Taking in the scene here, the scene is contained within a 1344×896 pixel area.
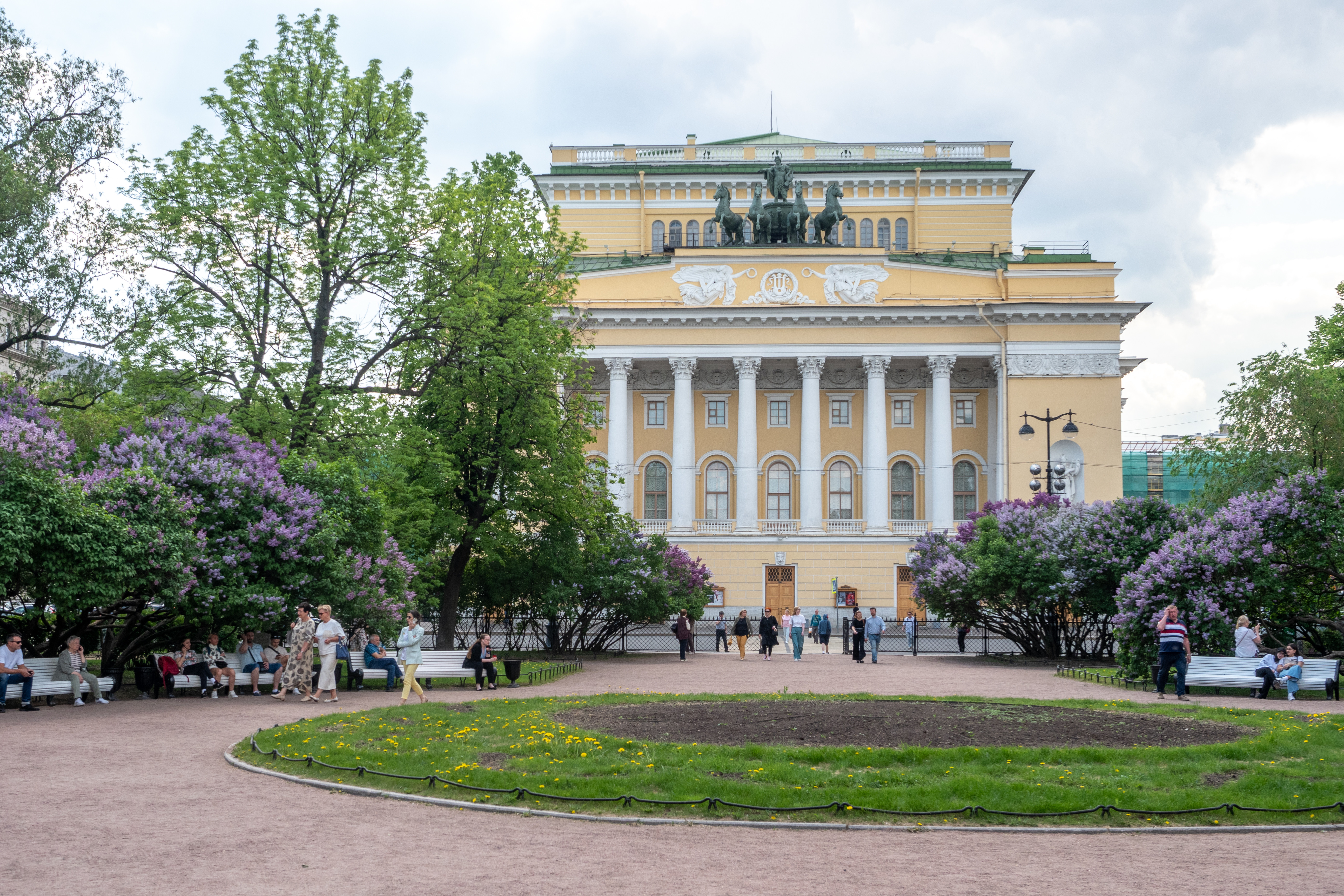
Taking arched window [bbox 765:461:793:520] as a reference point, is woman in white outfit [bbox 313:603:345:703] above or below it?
below

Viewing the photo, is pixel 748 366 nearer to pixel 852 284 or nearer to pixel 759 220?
pixel 852 284

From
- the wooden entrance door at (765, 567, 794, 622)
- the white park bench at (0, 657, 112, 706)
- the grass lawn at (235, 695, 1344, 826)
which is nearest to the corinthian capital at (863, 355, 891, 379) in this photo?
the wooden entrance door at (765, 567, 794, 622)

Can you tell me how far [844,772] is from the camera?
9.96 metres

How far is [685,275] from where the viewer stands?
52.8 meters

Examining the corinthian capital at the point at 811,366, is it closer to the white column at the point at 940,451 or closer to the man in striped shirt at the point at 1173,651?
the white column at the point at 940,451

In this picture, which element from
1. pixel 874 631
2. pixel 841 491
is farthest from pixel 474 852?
pixel 841 491

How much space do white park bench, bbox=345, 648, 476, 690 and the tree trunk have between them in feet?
16.8

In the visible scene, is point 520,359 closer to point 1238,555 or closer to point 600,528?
point 600,528

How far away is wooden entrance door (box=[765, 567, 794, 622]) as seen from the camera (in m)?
51.0

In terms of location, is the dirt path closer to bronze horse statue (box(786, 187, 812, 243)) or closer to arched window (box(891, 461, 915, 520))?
bronze horse statue (box(786, 187, 812, 243))

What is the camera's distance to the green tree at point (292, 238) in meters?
21.6

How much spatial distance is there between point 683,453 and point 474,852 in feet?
151

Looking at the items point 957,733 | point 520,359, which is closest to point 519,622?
→ point 520,359

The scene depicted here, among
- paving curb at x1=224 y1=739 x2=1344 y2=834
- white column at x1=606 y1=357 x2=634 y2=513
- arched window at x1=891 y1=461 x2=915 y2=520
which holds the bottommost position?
paving curb at x1=224 y1=739 x2=1344 y2=834
